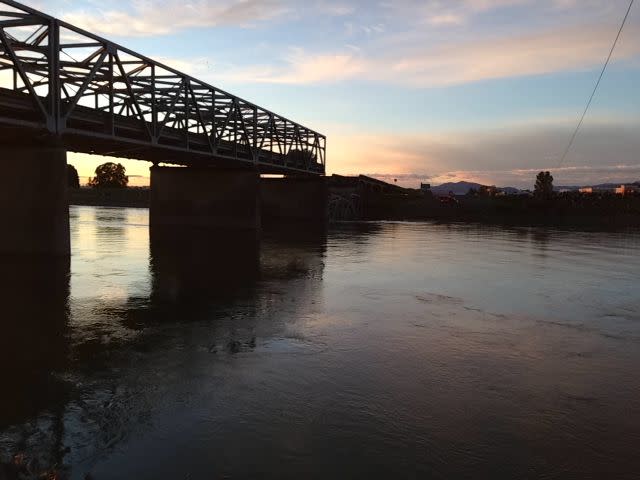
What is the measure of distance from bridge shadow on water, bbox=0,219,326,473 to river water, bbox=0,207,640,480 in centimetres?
5

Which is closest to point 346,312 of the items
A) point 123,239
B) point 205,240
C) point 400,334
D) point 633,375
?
point 400,334

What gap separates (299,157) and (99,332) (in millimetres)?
80410

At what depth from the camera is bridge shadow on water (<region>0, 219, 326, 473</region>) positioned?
7758mm

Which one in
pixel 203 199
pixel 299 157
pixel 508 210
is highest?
pixel 299 157

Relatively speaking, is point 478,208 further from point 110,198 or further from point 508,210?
point 110,198

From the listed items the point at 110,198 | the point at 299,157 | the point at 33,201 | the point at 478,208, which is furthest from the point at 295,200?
the point at 110,198

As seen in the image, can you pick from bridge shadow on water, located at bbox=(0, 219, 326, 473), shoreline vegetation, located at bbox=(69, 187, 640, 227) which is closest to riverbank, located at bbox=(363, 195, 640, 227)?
shoreline vegetation, located at bbox=(69, 187, 640, 227)

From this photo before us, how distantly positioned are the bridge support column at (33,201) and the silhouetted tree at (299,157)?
5812 cm

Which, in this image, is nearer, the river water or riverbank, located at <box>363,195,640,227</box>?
the river water

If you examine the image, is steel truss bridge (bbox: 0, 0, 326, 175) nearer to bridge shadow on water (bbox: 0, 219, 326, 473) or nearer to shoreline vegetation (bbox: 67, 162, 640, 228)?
bridge shadow on water (bbox: 0, 219, 326, 473)

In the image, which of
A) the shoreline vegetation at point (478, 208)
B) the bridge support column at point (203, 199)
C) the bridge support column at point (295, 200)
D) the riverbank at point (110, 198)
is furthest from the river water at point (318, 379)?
the riverbank at point (110, 198)

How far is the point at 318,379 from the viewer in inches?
398

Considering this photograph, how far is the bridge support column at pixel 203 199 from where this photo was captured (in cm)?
6159

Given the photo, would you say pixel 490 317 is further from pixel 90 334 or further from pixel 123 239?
pixel 123 239
